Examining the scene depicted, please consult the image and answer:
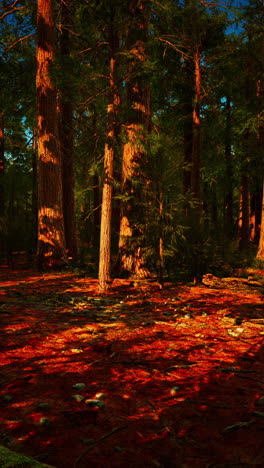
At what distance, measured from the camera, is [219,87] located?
1352cm

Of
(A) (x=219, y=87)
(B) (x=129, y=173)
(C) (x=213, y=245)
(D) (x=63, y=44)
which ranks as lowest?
(C) (x=213, y=245)

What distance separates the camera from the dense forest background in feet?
25.0

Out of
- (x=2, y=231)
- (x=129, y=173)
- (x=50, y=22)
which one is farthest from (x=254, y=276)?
(x=50, y=22)

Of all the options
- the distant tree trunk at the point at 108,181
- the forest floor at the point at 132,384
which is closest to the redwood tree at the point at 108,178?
the distant tree trunk at the point at 108,181

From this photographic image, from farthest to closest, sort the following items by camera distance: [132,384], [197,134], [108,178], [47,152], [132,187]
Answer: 1. [197,134]
2. [47,152]
3. [132,187]
4. [108,178]
5. [132,384]

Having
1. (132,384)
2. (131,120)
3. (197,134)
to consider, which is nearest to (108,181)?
(131,120)

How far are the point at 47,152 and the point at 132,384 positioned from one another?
9.12 m

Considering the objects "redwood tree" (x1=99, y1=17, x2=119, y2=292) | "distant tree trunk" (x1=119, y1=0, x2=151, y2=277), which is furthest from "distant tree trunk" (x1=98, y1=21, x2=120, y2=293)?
"distant tree trunk" (x1=119, y1=0, x2=151, y2=277)

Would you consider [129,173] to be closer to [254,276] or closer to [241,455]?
[254,276]

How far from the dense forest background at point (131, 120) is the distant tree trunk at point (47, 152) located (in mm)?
34

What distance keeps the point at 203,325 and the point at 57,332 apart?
2330 mm

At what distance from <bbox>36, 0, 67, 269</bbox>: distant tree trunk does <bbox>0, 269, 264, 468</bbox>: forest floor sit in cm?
440

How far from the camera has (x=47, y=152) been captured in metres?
10.6

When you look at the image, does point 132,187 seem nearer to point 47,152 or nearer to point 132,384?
point 47,152
